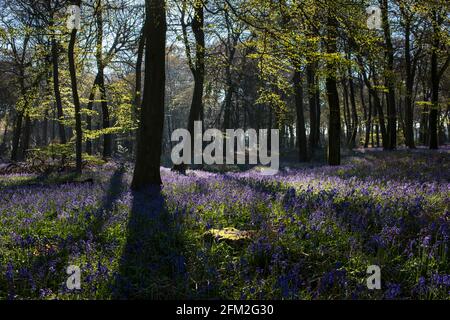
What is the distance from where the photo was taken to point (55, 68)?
20828 mm

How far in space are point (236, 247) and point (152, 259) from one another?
1039mm

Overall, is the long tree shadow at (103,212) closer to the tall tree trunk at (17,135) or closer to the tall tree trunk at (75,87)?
the tall tree trunk at (75,87)

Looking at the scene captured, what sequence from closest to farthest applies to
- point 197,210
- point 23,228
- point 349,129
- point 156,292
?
point 156,292 → point 23,228 → point 197,210 → point 349,129

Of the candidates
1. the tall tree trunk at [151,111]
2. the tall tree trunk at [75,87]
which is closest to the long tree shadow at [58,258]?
the tall tree trunk at [151,111]

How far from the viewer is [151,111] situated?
34.1 feet

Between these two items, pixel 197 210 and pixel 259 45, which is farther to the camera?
pixel 259 45

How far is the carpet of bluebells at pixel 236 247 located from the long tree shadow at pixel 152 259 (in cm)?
2

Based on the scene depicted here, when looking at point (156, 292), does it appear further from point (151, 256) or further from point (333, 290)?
point (333, 290)

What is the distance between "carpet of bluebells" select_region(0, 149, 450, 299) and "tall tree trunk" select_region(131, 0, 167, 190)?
2909mm

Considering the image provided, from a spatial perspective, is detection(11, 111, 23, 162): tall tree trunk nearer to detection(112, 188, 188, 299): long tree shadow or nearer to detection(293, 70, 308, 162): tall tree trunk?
detection(293, 70, 308, 162): tall tree trunk

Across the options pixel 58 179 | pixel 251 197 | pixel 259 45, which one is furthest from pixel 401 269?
pixel 58 179

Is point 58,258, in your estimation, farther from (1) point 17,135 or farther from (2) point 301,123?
(1) point 17,135

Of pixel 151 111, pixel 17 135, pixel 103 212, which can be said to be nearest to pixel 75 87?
pixel 151 111

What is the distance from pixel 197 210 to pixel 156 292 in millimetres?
2675
